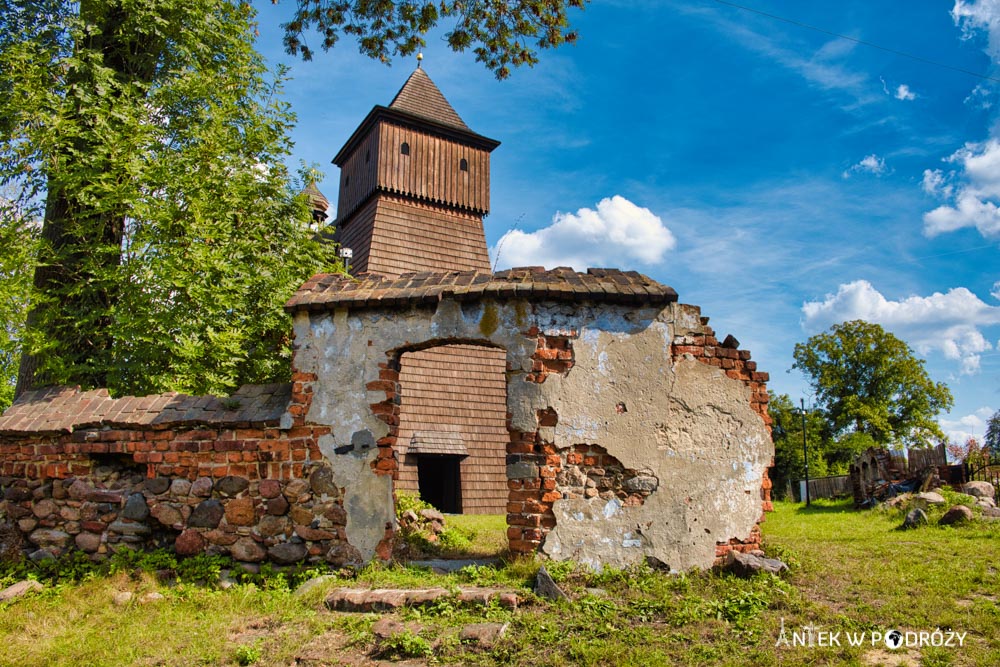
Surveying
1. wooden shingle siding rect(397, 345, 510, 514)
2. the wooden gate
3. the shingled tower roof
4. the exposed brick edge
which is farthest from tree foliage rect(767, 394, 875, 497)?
the exposed brick edge

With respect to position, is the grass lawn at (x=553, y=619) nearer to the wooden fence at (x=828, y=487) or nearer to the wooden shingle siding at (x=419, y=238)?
the wooden shingle siding at (x=419, y=238)

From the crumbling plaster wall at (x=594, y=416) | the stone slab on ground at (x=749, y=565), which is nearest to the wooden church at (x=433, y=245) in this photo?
the crumbling plaster wall at (x=594, y=416)

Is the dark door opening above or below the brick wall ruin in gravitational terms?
below

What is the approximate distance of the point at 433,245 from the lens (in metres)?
18.2

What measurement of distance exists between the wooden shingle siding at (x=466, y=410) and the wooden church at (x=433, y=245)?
0.09ft

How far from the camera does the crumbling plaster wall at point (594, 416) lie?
19.7 ft

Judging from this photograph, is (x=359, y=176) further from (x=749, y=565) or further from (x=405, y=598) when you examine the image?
(x=749, y=565)

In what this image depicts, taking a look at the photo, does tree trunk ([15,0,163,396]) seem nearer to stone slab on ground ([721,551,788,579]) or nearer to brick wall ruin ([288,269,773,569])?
brick wall ruin ([288,269,773,569])

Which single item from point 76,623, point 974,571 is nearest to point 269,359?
point 76,623

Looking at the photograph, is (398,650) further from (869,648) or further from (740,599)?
(869,648)

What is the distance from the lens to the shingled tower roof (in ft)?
63.9

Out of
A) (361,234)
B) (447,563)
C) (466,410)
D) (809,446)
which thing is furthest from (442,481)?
(809,446)

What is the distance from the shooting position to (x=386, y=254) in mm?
17312

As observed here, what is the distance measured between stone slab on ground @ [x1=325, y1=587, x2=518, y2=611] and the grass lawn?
0.12 metres
